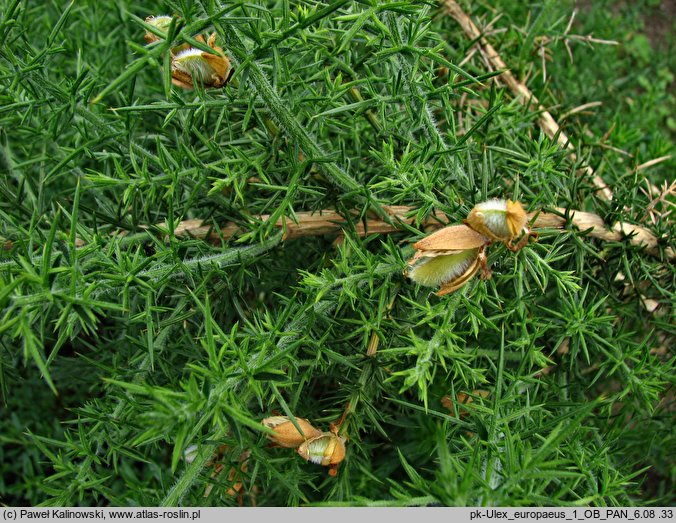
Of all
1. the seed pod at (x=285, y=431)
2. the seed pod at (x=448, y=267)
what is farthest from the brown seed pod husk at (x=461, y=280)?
the seed pod at (x=285, y=431)

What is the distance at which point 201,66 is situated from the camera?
49.4 inches

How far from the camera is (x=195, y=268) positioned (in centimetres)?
146

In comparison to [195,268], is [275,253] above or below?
below

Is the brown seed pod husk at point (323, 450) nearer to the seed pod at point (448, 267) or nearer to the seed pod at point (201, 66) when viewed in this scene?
the seed pod at point (448, 267)

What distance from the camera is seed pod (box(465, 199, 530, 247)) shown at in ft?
3.73

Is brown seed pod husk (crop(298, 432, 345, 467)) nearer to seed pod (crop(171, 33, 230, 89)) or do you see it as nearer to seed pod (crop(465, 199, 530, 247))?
seed pod (crop(465, 199, 530, 247))

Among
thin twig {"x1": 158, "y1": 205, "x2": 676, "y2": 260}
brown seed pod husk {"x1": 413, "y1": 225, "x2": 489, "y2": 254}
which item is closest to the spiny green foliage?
thin twig {"x1": 158, "y1": 205, "x2": 676, "y2": 260}

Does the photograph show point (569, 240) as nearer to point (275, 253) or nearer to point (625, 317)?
point (625, 317)

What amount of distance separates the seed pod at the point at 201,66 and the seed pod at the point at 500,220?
0.66 metres

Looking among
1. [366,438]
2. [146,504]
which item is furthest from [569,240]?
[146,504]

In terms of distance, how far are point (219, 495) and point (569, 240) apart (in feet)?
3.95

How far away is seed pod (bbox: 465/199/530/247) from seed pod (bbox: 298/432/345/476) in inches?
24.3

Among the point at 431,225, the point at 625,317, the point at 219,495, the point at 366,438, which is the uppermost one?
the point at 431,225

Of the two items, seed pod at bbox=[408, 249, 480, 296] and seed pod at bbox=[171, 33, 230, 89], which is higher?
seed pod at bbox=[171, 33, 230, 89]
